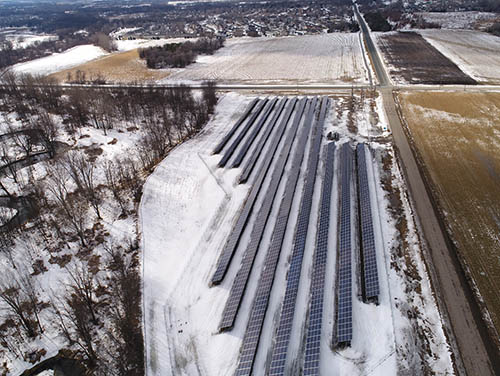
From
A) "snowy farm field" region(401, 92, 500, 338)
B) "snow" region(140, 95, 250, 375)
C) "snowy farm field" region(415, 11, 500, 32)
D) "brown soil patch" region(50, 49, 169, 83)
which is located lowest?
"snow" region(140, 95, 250, 375)

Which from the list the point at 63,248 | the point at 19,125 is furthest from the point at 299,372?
the point at 19,125

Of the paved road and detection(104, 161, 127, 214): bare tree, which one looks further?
detection(104, 161, 127, 214): bare tree

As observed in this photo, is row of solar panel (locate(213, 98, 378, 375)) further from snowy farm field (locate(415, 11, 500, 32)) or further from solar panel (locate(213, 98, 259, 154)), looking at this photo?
snowy farm field (locate(415, 11, 500, 32))

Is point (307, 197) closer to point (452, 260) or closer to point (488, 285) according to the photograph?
point (452, 260)

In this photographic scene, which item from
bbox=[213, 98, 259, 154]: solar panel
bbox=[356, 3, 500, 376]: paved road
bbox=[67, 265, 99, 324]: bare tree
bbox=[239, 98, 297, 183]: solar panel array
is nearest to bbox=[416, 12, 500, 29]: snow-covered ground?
bbox=[239, 98, 297, 183]: solar panel array

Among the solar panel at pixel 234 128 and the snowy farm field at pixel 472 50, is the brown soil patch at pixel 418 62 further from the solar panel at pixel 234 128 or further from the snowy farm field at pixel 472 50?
the solar panel at pixel 234 128

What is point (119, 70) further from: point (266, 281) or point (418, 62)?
point (266, 281)

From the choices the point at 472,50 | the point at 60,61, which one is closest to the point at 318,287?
the point at 472,50
